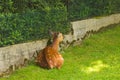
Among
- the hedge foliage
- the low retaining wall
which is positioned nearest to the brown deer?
the low retaining wall

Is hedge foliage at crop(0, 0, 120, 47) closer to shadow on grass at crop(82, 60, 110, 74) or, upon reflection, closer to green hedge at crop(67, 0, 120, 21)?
green hedge at crop(67, 0, 120, 21)

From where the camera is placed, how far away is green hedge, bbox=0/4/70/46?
898 cm

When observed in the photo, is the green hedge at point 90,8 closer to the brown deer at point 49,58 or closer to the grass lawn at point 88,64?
the grass lawn at point 88,64

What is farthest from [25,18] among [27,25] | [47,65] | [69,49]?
[69,49]

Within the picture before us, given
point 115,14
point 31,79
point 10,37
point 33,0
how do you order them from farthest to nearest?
point 115,14, point 33,0, point 10,37, point 31,79

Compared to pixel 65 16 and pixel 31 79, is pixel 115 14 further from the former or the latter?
pixel 31 79

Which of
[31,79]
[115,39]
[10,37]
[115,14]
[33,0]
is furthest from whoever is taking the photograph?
[115,14]

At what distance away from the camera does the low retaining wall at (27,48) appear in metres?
8.88

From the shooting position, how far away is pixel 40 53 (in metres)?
9.35

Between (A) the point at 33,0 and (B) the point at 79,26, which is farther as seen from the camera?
(B) the point at 79,26

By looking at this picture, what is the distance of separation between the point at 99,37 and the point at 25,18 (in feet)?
11.5

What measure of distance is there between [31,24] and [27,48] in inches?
26.2

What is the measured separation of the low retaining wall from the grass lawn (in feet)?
0.73

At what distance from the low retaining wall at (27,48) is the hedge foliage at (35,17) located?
0.56 ft
